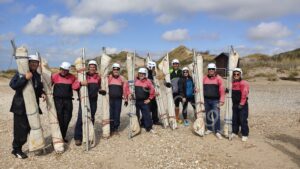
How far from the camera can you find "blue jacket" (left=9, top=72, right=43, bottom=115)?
330 inches

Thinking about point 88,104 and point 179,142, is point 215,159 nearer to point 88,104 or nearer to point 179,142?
point 179,142

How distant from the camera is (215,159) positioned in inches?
343

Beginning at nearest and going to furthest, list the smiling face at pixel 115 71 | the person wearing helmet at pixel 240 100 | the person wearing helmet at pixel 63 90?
1. the person wearing helmet at pixel 63 90
2. the person wearing helmet at pixel 240 100
3. the smiling face at pixel 115 71

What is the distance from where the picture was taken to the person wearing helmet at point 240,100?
Result: 10172 mm

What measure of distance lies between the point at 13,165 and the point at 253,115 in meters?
10.1

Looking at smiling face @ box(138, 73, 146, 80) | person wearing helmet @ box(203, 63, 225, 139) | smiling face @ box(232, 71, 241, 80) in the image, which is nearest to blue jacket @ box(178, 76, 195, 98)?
person wearing helmet @ box(203, 63, 225, 139)

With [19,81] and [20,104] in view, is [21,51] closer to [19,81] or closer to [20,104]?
[19,81]

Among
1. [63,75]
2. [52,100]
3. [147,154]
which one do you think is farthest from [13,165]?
[147,154]

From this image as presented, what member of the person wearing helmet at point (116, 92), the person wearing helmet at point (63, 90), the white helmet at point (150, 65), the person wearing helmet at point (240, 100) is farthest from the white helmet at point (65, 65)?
the person wearing helmet at point (240, 100)

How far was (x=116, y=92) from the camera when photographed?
35.0 ft

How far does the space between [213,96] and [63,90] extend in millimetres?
4413

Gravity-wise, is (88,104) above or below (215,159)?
above

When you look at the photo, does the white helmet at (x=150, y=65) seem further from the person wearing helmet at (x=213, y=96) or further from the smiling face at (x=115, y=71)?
the person wearing helmet at (x=213, y=96)

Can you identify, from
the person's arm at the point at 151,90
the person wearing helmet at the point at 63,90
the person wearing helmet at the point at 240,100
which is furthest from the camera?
the person's arm at the point at 151,90
